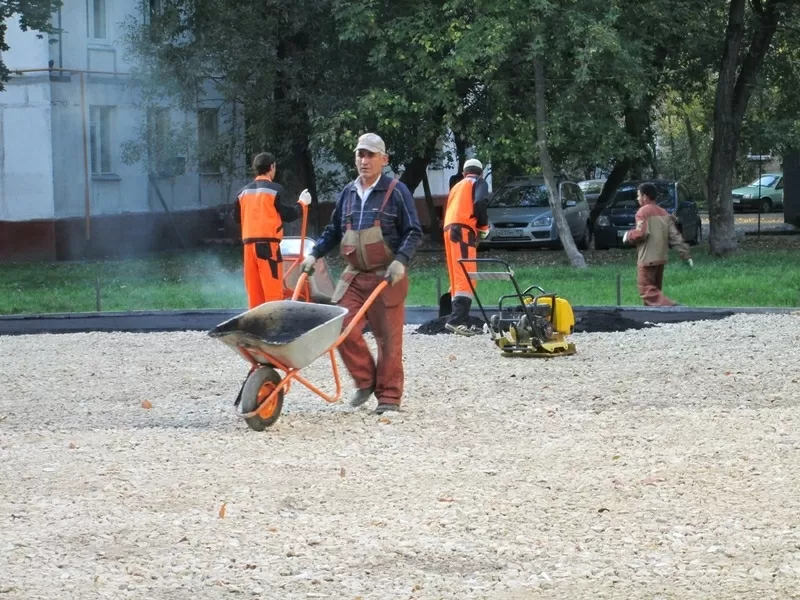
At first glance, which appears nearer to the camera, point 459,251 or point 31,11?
point 459,251

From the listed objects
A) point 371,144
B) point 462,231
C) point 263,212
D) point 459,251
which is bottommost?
point 459,251

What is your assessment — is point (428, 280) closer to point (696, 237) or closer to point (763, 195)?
point (696, 237)

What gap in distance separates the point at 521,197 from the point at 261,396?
24.4 metres

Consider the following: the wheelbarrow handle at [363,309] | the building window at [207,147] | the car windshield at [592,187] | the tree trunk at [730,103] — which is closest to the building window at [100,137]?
the building window at [207,147]

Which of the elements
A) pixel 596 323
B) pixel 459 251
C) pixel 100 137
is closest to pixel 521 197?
pixel 100 137

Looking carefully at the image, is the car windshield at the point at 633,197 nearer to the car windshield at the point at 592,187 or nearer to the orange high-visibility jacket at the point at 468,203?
the car windshield at the point at 592,187

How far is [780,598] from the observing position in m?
5.54

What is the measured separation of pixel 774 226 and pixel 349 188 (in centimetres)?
3452

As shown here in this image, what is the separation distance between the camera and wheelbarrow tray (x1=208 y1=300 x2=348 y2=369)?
8.98 meters

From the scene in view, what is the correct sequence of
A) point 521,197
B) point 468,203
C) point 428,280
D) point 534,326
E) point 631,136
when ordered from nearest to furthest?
1. point 534,326
2. point 468,203
3. point 428,280
4. point 631,136
5. point 521,197

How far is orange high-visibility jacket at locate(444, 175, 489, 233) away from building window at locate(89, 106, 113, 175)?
20188 millimetres

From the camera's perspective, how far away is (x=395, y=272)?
9.66 metres

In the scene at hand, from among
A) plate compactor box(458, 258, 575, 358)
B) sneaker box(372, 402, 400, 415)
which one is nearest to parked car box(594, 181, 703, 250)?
plate compactor box(458, 258, 575, 358)

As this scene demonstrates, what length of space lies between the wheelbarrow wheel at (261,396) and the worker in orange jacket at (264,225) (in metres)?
3.77
